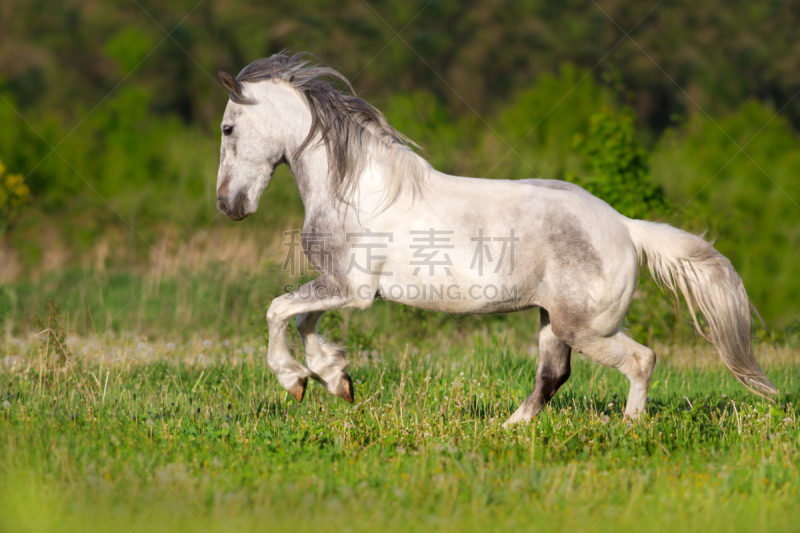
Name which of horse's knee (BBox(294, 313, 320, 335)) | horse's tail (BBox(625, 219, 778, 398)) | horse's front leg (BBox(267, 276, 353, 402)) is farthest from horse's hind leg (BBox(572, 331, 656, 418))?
horse's knee (BBox(294, 313, 320, 335))

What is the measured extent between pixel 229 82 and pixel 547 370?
289 cm

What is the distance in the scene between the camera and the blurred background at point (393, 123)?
9.91 meters

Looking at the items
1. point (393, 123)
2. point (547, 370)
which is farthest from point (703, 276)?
point (393, 123)

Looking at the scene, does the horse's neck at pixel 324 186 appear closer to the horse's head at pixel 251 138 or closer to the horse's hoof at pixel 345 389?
the horse's head at pixel 251 138

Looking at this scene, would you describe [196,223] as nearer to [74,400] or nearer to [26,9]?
[74,400]

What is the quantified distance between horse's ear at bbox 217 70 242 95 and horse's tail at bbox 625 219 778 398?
2.68 meters

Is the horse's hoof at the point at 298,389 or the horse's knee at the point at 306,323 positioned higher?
the horse's knee at the point at 306,323

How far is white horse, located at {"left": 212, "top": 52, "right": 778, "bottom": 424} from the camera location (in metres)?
5.22

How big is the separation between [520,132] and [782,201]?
7.79 metres

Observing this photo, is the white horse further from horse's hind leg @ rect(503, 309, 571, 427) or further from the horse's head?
horse's hind leg @ rect(503, 309, 571, 427)

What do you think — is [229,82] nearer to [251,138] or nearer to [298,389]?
[251,138]

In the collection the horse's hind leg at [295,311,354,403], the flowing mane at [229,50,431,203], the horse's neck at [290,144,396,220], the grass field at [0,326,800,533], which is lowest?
the grass field at [0,326,800,533]

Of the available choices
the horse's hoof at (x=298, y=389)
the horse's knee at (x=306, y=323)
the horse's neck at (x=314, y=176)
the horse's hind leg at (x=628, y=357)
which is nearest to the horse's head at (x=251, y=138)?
the horse's neck at (x=314, y=176)

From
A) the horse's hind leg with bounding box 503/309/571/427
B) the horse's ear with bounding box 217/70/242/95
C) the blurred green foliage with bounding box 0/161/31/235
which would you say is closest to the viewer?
the horse's ear with bounding box 217/70/242/95
